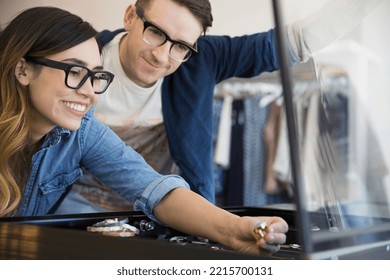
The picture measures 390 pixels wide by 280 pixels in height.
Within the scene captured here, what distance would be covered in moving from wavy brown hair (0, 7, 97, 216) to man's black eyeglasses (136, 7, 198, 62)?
0.14m

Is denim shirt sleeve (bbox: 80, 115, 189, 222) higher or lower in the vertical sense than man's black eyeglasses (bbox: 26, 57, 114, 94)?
lower

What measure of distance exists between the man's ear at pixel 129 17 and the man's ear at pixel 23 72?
26cm

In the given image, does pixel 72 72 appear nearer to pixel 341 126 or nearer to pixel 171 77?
pixel 171 77

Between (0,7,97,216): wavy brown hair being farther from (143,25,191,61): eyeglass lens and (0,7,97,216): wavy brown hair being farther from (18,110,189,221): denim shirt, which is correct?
(143,25,191,61): eyeglass lens

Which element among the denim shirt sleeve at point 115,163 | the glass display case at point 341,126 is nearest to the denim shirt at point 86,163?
the denim shirt sleeve at point 115,163

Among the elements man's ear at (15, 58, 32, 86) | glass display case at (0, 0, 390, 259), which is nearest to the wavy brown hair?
man's ear at (15, 58, 32, 86)

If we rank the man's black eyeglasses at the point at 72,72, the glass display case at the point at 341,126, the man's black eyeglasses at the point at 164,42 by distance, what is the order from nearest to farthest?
1. the glass display case at the point at 341,126
2. the man's black eyeglasses at the point at 72,72
3. the man's black eyeglasses at the point at 164,42

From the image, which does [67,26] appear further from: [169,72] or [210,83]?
[210,83]

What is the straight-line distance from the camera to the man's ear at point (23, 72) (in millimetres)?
887

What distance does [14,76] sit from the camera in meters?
0.89

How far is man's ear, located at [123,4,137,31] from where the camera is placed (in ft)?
3.55

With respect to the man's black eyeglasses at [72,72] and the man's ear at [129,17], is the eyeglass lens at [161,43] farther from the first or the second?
the man's black eyeglasses at [72,72]

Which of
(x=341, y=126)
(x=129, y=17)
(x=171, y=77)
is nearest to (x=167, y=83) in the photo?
(x=171, y=77)
